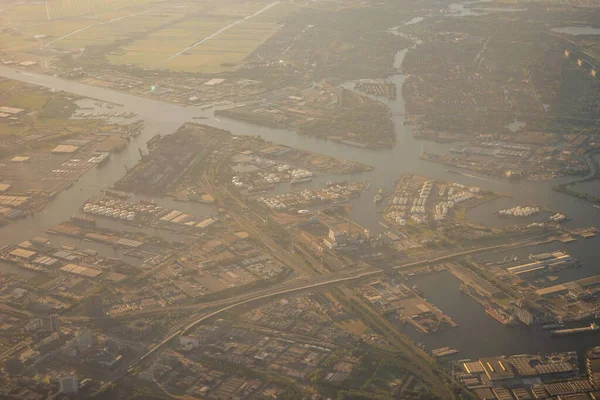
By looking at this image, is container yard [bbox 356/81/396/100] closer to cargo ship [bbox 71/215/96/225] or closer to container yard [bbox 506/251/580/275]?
container yard [bbox 506/251/580/275]

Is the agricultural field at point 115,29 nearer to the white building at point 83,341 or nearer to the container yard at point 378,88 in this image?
the container yard at point 378,88

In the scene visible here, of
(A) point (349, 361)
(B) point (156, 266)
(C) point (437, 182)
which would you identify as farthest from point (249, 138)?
(A) point (349, 361)

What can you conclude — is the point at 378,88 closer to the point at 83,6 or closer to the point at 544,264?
the point at 544,264

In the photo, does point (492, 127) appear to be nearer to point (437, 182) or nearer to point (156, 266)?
point (437, 182)

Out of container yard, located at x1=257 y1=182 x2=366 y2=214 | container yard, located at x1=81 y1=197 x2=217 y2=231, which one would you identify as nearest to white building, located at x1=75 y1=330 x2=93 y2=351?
container yard, located at x1=81 y1=197 x2=217 y2=231

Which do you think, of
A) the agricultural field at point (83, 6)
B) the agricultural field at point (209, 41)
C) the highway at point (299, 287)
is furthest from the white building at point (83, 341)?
the agricultural field at point (83, 6)

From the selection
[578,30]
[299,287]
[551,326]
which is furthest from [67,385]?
[578,30]
